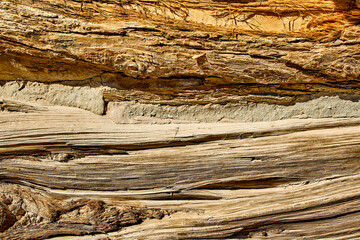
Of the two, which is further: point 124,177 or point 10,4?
point 124,177

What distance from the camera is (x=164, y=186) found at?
228 centimetres

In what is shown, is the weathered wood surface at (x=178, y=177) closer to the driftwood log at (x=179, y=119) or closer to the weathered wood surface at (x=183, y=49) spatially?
the driftwood log at (x=179, y=119)

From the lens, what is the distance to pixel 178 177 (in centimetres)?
226

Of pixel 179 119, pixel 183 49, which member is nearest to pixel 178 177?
pixel 179 119

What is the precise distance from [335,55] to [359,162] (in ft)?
2.60

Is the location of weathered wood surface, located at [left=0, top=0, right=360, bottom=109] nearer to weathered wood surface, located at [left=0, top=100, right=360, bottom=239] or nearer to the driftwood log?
the driftwood log

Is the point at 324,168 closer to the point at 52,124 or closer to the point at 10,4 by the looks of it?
the point at 52,124

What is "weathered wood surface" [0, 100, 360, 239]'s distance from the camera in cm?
221

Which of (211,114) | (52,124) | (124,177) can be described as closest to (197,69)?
(211,114)

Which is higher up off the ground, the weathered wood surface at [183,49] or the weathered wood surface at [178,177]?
the weathered wood surface at [183,49]

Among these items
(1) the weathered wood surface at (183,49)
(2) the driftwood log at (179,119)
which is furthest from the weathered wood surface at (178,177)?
(1) the weathered wood surface at (183,49)

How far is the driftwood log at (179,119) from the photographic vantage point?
218 centimetres

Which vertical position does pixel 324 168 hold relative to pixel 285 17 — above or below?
below

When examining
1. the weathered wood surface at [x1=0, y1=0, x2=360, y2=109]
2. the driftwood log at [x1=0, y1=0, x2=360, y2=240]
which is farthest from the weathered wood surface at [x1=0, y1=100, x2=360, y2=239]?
the weathered wood surface at [x1=0, y1=0, x2=360, y2=109]
